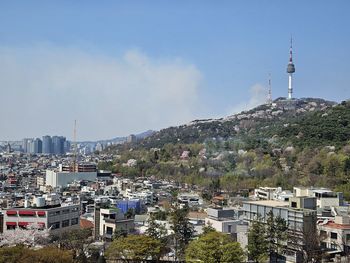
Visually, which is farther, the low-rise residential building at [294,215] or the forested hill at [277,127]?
the forested hill at [277,127]

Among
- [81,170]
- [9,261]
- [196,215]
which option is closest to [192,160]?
[81,170]

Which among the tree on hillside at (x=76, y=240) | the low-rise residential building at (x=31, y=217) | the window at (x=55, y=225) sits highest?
the low-rise residential building at (x=31, y=217)

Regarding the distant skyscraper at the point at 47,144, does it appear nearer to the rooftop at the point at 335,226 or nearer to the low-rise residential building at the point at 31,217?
the low-rise residential building at the point at 31,217

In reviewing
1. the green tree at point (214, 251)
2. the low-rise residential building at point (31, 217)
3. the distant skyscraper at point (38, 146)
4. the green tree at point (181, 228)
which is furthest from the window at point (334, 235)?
the distant skyscraper at point (38, 146)

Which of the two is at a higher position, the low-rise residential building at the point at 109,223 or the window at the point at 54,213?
the window at the point at 54,213

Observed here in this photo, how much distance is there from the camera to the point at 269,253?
1212cm

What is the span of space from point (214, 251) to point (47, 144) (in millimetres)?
75471

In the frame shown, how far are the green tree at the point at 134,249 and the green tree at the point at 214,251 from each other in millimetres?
871

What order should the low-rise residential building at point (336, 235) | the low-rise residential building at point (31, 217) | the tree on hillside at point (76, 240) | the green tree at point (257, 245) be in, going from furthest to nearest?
1. the low-rise residential building at point (31, 217)
2. the tree on hillside at point (76, 240)
3. the low-rise residential building at point (336, 235)
4. the green tree at point (257, 245)

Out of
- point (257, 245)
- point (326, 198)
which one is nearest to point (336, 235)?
point (257, 245)

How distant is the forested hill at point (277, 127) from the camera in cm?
3252

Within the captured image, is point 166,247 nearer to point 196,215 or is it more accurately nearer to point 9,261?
point 9,261

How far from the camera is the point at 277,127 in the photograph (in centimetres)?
4303

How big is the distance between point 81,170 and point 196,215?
714 inches
